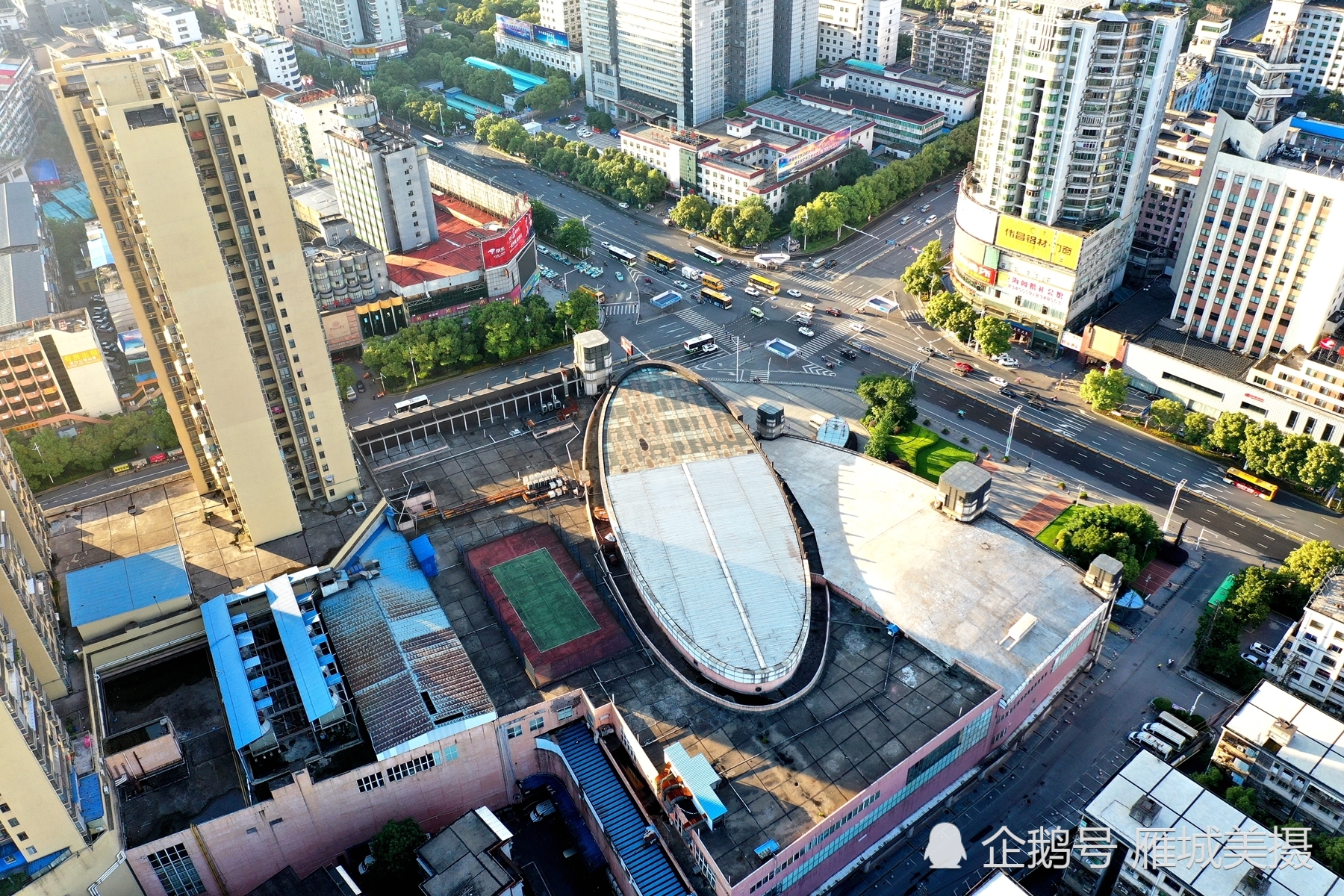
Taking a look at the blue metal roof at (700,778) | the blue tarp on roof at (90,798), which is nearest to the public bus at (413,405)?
the blue tarp on roof at (90,798)

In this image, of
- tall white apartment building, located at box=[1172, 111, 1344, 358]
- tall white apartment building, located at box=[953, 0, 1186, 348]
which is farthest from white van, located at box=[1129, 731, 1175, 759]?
tall white apartment building, located at box=[953, 0, 1186, 348]

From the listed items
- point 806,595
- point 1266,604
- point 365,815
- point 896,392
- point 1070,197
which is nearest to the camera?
point 365,815

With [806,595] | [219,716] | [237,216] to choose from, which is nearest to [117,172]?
[237,216]

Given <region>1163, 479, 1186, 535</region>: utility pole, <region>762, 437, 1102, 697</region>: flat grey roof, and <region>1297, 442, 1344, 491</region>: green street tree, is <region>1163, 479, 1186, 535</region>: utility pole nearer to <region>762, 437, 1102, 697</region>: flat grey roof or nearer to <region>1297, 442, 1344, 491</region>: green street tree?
<region>1297, 442, 1344, 491</region>: green street tree

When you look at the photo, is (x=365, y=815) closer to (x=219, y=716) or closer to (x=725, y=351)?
(x=219, y=716)

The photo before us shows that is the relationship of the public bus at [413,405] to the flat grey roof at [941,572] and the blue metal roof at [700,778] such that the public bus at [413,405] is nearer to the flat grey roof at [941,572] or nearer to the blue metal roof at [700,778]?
the flat grey roof at [941,572]

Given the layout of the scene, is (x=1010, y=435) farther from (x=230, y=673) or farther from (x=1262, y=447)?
(x=230, y=673)
